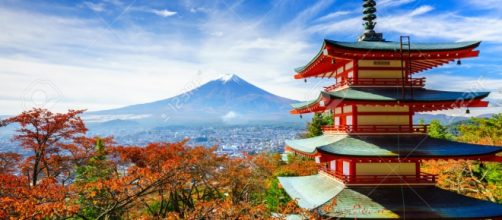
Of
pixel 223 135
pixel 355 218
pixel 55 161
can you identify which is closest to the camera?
pixel 355 218

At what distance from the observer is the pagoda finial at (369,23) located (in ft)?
46.7

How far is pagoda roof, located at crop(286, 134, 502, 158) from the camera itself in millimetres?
11352

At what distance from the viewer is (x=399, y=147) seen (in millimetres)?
11758

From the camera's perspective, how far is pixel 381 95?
12.1 m

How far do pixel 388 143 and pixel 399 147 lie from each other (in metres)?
0.40

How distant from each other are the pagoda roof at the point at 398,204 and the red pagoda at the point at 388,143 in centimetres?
3

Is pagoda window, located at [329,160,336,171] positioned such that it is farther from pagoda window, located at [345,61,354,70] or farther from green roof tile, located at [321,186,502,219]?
pagoda window, located at [345,61,354,70]

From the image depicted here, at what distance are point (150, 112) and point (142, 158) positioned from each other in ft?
489

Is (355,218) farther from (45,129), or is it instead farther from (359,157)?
(45,129)

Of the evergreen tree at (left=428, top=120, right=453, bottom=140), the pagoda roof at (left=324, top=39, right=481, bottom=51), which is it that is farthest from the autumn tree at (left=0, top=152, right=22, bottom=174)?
the evergreen tree at (left=428, top=120, right=453, bottom=140)

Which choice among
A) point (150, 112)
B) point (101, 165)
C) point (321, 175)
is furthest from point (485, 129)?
point (150, 112)

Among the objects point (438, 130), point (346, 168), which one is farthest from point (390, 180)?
point (438, 130)

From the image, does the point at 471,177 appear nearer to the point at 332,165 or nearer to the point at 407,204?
the point at 332,165

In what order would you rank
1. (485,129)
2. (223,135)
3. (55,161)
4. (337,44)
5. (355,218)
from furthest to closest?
(223,135), (485,129), (55,161), (337,44), (355,218)
